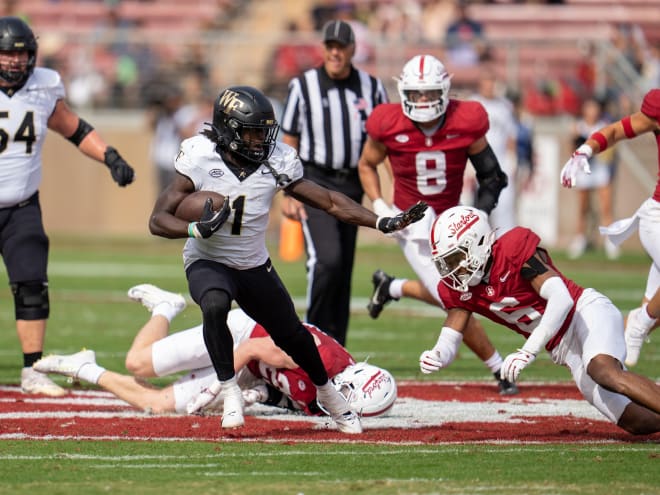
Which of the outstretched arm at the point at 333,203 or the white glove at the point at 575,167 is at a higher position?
the white glove at the point at 575,167

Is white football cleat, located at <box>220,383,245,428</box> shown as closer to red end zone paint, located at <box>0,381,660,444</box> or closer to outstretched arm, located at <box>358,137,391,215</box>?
red end zone paint, located at <box>0,381,660,444</box>

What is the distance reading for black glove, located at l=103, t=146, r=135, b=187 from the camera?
702 cm

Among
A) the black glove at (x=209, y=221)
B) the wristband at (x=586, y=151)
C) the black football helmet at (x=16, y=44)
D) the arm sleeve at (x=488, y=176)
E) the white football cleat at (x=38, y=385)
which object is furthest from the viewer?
the arm sleeve at (x=488, y=176)

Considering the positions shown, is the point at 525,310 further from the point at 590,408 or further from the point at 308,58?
the point at 308,58

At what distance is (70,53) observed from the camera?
19234mm

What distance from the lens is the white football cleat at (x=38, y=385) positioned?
6.80m

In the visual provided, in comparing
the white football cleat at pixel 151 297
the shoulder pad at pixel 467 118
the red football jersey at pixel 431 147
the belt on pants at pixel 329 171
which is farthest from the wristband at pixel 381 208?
the white football cleat at pixel 151 297

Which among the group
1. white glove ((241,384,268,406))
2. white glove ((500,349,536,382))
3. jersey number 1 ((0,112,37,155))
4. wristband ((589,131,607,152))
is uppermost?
wristband ((589,131,607,152))

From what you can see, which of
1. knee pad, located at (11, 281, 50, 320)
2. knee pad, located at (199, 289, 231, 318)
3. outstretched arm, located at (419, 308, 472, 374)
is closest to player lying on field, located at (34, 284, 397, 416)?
outstretched arm, located at (419, 308, 472, 374)

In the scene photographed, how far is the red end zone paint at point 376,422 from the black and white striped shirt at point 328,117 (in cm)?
167

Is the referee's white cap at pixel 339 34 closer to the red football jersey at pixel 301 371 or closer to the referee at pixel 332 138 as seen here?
the referee at pixel 332 138

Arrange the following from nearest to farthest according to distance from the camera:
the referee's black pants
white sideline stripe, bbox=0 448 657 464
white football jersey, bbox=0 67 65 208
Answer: white sideline stripe, bbox=0 448 657 464, white football jersey, bbox=0 67 65 208, the referee's black pants

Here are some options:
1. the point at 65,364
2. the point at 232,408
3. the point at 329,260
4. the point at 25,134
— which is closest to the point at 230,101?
the point at 232,408

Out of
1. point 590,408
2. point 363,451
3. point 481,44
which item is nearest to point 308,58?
point 481,44
